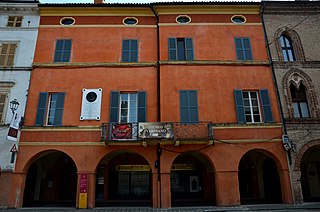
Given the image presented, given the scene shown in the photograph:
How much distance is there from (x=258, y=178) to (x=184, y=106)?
7.34 meters

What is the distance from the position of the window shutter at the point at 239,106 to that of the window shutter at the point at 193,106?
223 cm

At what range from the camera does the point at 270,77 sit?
48.0ft

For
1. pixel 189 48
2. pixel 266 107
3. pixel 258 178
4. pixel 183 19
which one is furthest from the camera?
pixel 258 178

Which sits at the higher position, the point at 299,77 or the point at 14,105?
the point at 299,77

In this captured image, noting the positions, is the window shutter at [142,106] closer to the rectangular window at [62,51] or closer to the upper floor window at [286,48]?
the rectangular window at [62,51]

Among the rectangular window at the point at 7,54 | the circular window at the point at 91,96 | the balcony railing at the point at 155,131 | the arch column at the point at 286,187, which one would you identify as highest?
the rectangular window at the point at 7,54

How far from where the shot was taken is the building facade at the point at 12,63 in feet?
43.2

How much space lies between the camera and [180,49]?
50.4 feet

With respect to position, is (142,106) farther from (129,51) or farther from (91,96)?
(129,51)

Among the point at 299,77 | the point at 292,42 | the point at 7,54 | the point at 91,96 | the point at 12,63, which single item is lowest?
the point at 91,96

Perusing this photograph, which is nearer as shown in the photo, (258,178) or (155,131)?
(155,131)

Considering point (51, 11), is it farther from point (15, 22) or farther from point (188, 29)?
point (188, 29)

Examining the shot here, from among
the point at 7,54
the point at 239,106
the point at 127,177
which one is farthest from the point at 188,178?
the point at 7,54

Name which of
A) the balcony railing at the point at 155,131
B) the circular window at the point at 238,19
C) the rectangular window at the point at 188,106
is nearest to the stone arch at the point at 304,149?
the balcony railing at the point at 155,131
